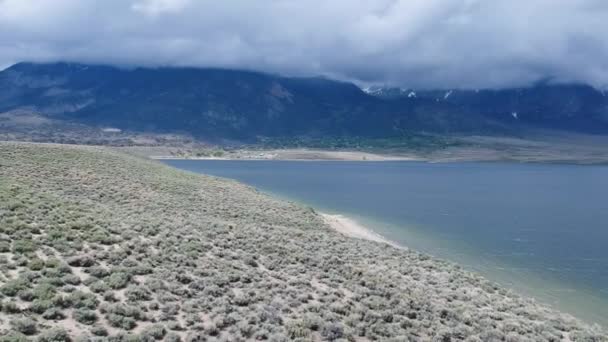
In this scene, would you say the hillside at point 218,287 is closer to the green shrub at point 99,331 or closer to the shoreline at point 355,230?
the green shrub at point 99,331

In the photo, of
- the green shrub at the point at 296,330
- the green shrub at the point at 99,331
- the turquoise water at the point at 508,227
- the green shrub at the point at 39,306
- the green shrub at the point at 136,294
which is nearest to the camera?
the green shrub at the point at 99,331

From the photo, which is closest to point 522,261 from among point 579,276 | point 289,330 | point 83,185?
point 579,276

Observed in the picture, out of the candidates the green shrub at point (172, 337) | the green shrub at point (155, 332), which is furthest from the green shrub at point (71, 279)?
the green shrub at point (172, 337)

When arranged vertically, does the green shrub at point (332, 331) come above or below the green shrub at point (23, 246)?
below

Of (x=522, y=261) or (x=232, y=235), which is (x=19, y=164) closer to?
(x=232, y=235)

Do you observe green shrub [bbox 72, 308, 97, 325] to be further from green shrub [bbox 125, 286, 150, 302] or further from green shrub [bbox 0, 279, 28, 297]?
green shrub [bbox 0, 279, 28, 297]

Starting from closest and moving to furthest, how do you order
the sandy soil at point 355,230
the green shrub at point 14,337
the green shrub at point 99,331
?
the green shrub at point 14,337 < the green shrub at point 99,331 < the sandy soil at point 355,230

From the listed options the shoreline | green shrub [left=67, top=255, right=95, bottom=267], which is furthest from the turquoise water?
green shrub [left=67, top=255, right=95, bottom=267]
